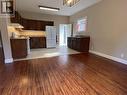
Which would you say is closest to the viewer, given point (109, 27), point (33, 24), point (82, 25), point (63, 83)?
point (63, 83)

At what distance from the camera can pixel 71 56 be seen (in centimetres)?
453

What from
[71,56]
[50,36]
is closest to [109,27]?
[71,56]

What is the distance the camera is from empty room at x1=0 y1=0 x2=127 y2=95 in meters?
2.03

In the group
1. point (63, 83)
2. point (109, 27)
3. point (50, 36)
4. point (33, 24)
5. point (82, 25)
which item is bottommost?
point (63, 83)

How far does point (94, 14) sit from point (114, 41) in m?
1.95

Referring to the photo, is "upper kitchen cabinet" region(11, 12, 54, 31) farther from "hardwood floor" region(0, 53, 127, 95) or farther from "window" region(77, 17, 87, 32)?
"hardwood floor" region(0, 53, 127, 95)

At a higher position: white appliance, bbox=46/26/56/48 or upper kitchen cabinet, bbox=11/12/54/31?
upper kitchen cabinet, bbox=11/12/54/31

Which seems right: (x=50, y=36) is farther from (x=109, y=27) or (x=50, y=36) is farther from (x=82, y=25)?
(x=109, y=27)

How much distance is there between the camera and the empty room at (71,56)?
2.03 metres

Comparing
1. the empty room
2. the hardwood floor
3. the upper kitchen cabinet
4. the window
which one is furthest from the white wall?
the upper kitchen cabinet

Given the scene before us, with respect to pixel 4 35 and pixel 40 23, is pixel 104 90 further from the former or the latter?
pixel 40 23

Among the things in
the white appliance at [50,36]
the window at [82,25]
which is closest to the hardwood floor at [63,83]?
the window at [82,25]

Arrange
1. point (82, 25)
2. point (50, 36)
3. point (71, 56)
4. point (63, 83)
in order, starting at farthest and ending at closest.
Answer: point (50, 36) < point (82, 25) < point (71, 56) < point (63, 83)

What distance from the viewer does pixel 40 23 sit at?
705cm
